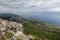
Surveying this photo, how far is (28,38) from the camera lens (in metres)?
52.3

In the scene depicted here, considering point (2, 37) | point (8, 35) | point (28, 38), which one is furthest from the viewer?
point (8, 35)

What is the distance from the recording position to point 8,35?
74312mm

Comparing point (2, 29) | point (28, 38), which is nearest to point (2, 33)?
point (2, 29)

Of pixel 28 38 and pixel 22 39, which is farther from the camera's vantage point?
pixel 28 38

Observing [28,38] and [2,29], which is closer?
[28,38]

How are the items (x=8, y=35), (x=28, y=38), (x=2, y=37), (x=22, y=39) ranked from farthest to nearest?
(x=8, y=35) → (x=2, y=37) → (x=28, y=38) → (x=22, y=39)

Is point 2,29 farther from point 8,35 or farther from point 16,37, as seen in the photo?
point 16,37

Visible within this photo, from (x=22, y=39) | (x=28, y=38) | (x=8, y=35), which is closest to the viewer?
(x=22, y=39)

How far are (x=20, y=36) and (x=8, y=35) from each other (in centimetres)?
2528

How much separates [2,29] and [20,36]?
859 inches

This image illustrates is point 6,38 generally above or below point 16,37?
below

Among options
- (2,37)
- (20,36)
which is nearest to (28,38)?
(20,36)

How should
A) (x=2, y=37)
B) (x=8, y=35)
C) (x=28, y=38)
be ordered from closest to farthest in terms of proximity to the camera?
(x=28, y=38) < (x=2, y=37) < (x=8, y=35)

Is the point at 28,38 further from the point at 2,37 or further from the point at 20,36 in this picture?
the point at 2,37
